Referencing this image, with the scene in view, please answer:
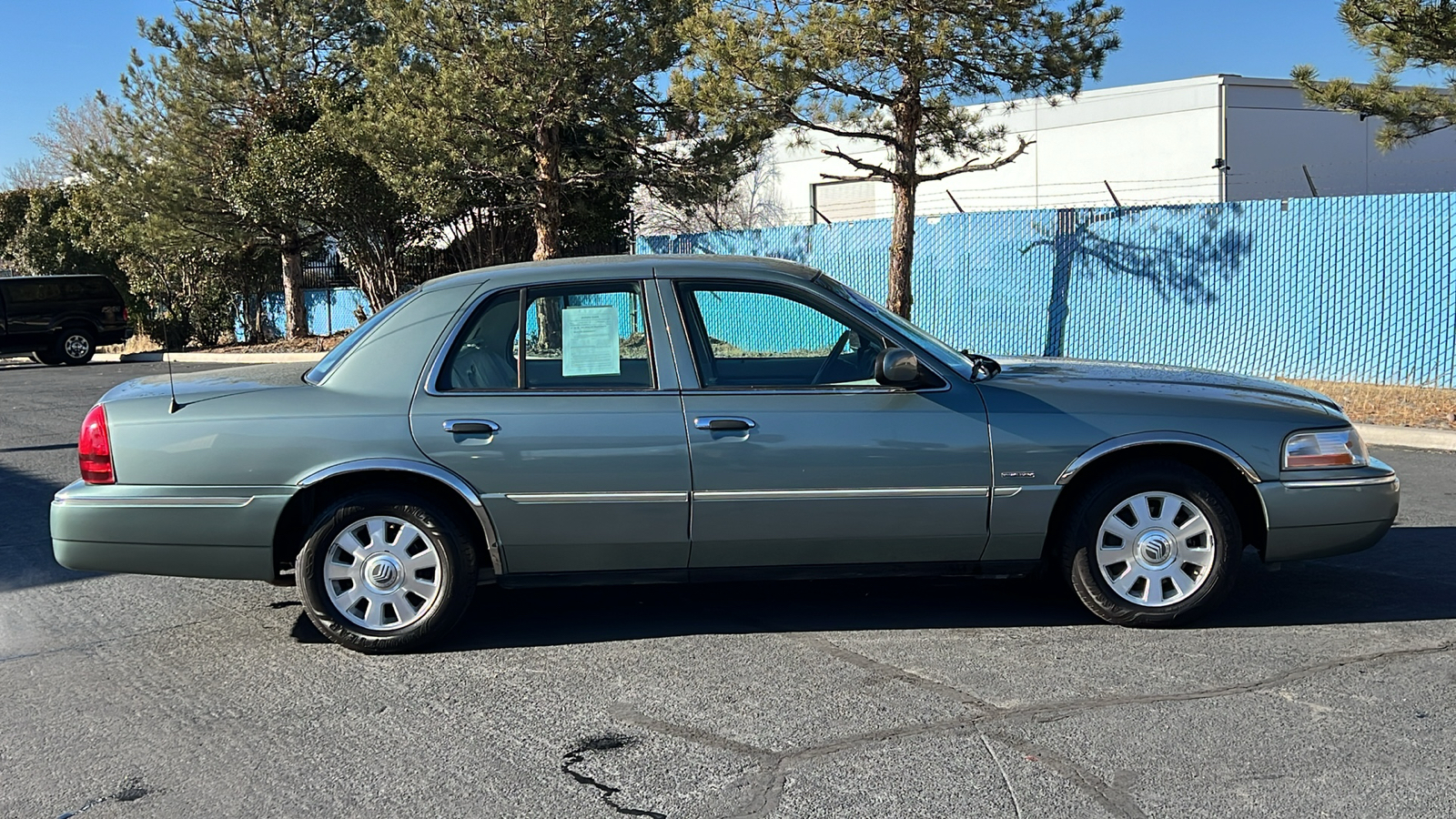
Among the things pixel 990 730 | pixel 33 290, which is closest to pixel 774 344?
pixel 990 730

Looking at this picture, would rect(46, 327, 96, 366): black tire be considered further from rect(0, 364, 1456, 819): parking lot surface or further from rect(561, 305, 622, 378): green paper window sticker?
rect(561, 305, 622, 378): green paper window sticker

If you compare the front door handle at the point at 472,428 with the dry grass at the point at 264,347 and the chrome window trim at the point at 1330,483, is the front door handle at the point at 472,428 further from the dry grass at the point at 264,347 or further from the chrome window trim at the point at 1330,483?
the dry grass at the point at 264,347

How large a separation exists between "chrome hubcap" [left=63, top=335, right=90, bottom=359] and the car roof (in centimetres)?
2371

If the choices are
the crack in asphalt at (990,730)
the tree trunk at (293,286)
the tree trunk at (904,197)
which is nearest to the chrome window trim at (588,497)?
the crack in asphalt at (990,730)

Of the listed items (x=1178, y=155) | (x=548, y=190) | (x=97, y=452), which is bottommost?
(x=97, y=452)

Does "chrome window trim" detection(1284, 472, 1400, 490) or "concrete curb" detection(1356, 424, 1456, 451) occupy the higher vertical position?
"chrome window trim" detection(1284, 472, 1400, 490)

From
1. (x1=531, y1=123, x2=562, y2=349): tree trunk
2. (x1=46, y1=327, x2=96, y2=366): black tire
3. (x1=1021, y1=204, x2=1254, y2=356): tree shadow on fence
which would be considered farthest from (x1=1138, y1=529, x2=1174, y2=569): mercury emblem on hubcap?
(x1=46, y1=327, x2=96, y2=366): black tire

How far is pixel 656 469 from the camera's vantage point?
4.93m

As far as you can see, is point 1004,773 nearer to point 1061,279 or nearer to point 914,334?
point 914,334

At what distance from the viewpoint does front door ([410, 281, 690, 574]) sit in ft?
16.2

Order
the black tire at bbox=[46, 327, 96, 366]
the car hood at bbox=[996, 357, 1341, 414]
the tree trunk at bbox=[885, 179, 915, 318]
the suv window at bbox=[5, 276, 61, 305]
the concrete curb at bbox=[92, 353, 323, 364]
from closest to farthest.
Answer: the car hood at bbox=[996, 357, 1341, 414] < the tree trunk at bbox=[885, 179, 915, 318] < the concrete curb at bbox=[92, 353, 323, 364] < the suv window at bbox=[5, 276, 61, 305] < the black tire at bbox=[46, 327, 96, 366]

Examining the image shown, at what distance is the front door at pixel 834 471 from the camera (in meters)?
Result: 4.95

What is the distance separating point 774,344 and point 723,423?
75 centimetres

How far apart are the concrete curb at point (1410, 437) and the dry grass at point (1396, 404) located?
0.29m
